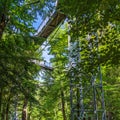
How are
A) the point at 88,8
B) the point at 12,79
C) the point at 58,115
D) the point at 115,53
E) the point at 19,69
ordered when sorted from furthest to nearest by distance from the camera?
the point at 58,115 < the point at 19,69 < the point at 12,79 < the point at 115,53 < the point at 88,8

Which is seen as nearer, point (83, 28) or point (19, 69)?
point (83, 28)

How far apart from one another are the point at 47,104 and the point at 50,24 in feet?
19.2

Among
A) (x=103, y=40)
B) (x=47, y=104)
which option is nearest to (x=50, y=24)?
(x=47, y=104)

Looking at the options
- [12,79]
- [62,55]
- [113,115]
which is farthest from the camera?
[113,115]

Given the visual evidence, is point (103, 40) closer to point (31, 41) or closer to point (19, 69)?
point (31, 41)

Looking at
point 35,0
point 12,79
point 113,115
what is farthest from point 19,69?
point 113,115

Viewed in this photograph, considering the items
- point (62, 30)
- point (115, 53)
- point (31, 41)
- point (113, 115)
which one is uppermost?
point (62, 30)

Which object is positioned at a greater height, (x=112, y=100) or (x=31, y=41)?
(x=31, y=41)

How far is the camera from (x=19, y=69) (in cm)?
964

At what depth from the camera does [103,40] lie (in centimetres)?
576

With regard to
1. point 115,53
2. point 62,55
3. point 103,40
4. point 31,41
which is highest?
point 62,55

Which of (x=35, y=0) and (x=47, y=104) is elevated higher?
(x=35, y=0)

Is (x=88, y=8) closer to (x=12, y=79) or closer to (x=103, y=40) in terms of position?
(x=103, y=40)

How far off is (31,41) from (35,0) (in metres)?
1.47
